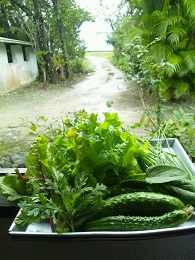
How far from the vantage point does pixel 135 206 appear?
2.09ft

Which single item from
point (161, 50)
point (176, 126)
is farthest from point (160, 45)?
point (176, 126)

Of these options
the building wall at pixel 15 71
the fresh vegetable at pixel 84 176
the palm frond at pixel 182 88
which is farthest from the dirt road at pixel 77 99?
the fresh vegetable at pixel 84 176

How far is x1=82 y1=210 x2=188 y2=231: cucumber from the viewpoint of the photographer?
59 cm

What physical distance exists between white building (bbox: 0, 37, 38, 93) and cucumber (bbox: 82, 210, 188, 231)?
62 cm

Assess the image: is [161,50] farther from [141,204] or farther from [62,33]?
[141,204]

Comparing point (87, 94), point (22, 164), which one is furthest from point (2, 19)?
point (22, 164)

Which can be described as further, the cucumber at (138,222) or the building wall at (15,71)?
the building wall at (15,71)

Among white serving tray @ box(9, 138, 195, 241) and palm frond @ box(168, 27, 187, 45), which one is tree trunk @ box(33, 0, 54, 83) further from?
white serving tray @ box(9, 138, 195, 241)

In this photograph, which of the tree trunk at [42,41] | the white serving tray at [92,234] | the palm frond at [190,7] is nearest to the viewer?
the white serving tray at [92,234]

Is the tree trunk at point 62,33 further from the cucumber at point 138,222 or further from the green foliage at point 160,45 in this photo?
the cucumber at point 138,222

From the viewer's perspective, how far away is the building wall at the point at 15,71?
3.27 feet

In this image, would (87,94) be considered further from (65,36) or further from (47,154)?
(47,154)

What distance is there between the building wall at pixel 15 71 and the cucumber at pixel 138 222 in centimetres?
62

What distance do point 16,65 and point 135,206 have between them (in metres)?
0.74
